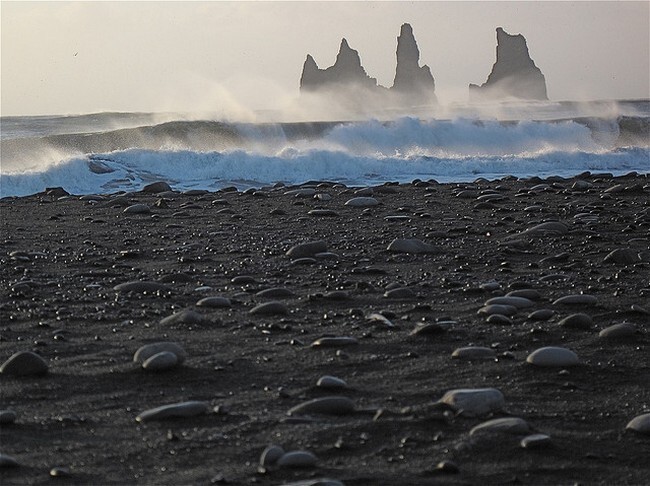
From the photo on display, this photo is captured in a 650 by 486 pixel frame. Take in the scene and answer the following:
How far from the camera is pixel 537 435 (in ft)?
8.53

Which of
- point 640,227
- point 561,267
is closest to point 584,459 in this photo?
point 561,267

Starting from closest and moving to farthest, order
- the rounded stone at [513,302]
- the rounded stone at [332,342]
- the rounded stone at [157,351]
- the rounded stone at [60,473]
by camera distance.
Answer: the rounded stone at [60,473], the rounded stone at [157,351], the rounded stone at [332,342], the rounded stone at [513,302]

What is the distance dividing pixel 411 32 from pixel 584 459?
214ft

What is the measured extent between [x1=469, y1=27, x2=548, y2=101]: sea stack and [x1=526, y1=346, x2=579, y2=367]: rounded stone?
190 ft

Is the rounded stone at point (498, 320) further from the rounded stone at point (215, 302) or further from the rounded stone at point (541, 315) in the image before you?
the rounded stone at point (215, 302)

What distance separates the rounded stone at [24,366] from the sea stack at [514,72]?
2302 inches

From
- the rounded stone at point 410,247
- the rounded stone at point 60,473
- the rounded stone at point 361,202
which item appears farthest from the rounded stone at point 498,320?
the rounded stone at point 361,202

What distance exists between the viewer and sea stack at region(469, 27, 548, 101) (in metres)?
62.0

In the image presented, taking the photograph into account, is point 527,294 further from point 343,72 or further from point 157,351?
point 343,72

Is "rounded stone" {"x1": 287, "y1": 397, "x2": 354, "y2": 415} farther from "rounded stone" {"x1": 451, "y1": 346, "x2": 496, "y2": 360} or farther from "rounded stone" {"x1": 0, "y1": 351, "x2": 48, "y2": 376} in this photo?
"rounded stone" {"x1": 0, "y1": 351, "x2": 48, "y2": 376}

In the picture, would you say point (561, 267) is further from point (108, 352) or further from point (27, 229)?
point (27, 229)

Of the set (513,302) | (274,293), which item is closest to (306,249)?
(274,293)

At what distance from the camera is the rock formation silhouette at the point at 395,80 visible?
166ft

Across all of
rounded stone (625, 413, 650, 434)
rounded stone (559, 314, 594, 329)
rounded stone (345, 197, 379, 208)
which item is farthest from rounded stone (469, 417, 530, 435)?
rounded stone (345, 197, 379, 208)
